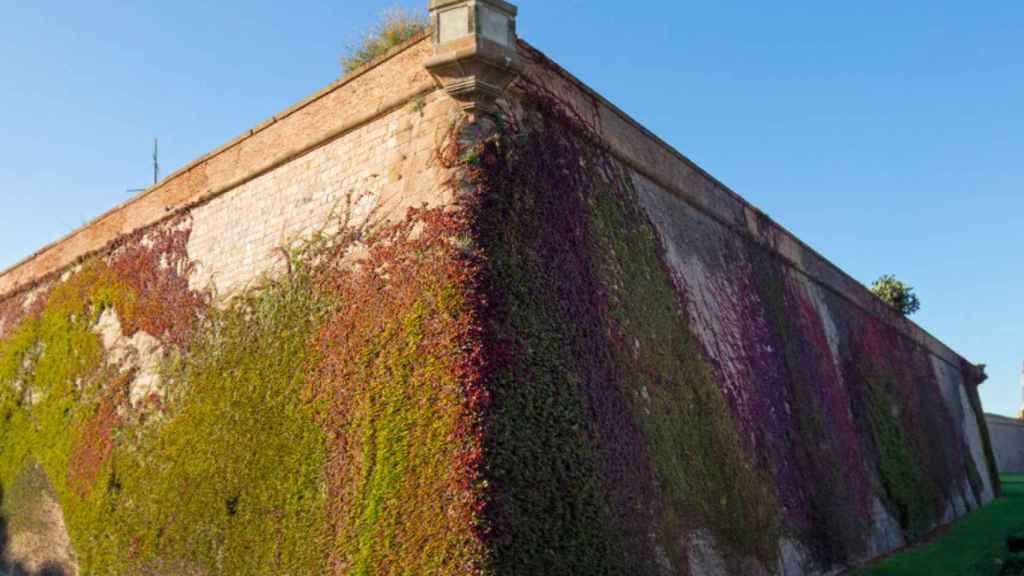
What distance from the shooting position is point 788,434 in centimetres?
1117

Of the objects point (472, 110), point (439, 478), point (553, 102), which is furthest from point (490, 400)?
point (553, 102)

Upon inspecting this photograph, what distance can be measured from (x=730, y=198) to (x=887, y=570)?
19.4ft

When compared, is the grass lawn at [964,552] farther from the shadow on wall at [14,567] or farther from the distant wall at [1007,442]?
the distant wall at [1007,442]

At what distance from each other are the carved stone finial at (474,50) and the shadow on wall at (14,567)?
821 cm

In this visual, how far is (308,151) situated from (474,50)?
2.86 meters

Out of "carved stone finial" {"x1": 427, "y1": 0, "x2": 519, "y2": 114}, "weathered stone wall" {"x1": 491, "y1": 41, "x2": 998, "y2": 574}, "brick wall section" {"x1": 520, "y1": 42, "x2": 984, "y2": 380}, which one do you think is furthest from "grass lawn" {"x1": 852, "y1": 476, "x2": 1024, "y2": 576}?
"carved stone finial" {"x1": 427, "y1": 0, "x2": 519, "y2": 114}

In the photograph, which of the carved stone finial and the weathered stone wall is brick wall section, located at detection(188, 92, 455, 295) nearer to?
the carved stone finial

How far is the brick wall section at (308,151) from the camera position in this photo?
7.59 metres

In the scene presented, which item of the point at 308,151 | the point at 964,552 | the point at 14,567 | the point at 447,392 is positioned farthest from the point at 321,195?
the point at 964,552

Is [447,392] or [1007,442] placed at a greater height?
[447,392]

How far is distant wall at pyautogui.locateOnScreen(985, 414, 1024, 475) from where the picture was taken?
3566 cm

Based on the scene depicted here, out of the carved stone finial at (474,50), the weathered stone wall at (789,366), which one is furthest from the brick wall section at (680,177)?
the carved stone finial at (474,50)

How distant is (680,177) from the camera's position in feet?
35.2

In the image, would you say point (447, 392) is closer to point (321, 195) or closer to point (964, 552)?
point (321, 195)
